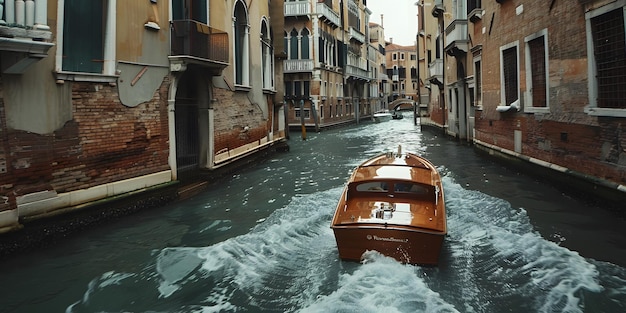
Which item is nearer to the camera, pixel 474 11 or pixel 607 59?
pixel 607 59

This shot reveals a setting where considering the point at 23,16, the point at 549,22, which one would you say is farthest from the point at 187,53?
the point at 549,22

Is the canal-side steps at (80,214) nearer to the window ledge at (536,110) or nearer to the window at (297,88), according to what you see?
the window ledge at (536,110)

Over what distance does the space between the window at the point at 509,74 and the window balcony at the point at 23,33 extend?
8932 mm

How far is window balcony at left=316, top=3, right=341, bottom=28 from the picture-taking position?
2655 cm

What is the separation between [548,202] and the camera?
739 centimetres

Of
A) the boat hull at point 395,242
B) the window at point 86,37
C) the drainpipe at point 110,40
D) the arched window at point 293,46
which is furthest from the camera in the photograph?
the arched window at point 293,46

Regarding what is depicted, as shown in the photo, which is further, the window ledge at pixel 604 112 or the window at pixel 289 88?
the window at pixel 289 88

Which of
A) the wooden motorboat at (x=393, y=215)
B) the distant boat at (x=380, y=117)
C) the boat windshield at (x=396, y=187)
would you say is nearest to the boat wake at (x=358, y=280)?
the wooden motorboat at (x=393, y=215)

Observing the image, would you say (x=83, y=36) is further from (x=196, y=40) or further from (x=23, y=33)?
(x=196, y=40)

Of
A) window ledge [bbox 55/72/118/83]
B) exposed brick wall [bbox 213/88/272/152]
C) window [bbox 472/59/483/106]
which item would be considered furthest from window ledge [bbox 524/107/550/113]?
window ledge [bbox 55/72/118/83]

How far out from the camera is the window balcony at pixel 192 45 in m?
7.99

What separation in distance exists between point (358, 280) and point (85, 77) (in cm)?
459

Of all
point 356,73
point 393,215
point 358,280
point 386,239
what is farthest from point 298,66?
point 358,280

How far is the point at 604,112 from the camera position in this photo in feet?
20.8
